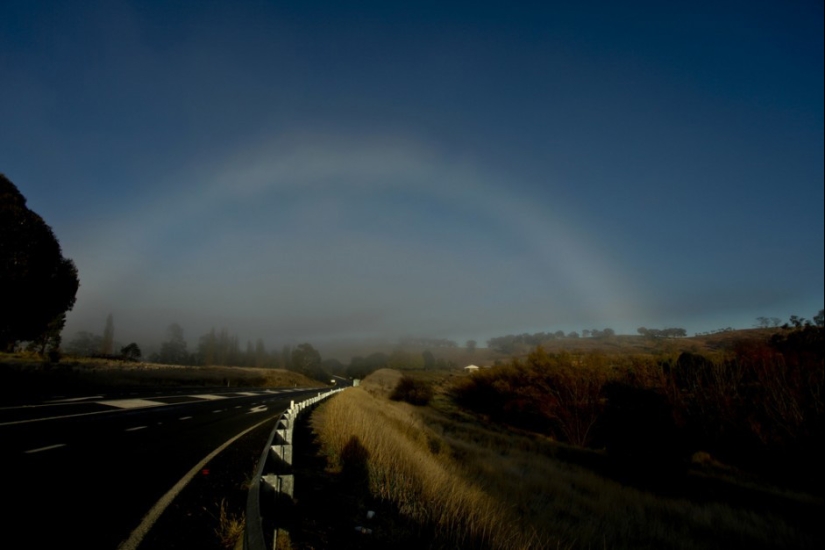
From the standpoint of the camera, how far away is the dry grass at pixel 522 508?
4.76m

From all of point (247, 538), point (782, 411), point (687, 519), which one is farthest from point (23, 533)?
point (782, 411)

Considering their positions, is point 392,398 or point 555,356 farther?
point 392,398

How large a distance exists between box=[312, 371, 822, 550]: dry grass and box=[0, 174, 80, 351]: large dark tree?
23.7m

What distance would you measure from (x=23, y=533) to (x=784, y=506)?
20.3 m

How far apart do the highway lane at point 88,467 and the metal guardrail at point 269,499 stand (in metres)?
1.34

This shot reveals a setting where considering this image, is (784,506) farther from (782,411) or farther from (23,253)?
(23,253)

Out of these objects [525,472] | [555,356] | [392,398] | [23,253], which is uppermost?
[23,253]

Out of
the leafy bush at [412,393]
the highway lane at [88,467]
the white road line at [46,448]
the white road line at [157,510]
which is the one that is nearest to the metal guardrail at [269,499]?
the white road line at [157,510]

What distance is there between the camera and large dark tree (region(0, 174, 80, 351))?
76.4 feet

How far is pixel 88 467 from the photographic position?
18.5ft

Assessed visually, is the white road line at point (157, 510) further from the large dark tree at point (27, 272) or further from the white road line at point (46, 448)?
the large dark tree at point (27, 272)

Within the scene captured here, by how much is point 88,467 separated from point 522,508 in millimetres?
7933

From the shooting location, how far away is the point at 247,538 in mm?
2264

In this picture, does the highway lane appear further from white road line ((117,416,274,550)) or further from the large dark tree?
the large dark tree
